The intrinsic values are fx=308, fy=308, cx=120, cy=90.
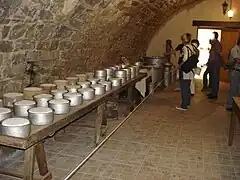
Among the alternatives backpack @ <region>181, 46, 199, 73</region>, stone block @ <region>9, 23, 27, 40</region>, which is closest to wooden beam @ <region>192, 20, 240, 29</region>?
backpack @ <region>181, 46, 199, 73</region>

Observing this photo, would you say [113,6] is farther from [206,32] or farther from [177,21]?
[206,32]

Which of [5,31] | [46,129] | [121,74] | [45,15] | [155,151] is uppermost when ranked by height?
[45,15]

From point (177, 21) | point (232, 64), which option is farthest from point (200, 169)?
point (177, 21)

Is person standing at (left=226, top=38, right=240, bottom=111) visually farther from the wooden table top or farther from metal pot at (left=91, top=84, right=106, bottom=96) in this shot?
the wooden table top

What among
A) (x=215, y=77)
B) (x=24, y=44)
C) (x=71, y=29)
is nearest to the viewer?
(x=24, y=44)

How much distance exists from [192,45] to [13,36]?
3395 mm

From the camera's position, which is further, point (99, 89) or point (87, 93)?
point (99, 89)

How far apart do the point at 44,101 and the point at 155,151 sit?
62.7 inches

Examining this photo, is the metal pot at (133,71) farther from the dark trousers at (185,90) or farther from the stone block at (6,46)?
the stone block at (6,46)

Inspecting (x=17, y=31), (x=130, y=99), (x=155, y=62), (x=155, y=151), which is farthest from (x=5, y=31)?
(x=155, y=62)

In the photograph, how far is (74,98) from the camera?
120 inches

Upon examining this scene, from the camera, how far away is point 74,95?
10.1 ft

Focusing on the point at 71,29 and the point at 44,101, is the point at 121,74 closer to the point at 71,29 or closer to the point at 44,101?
the point at 71,29

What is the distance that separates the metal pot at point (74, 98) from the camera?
304 centimetres
